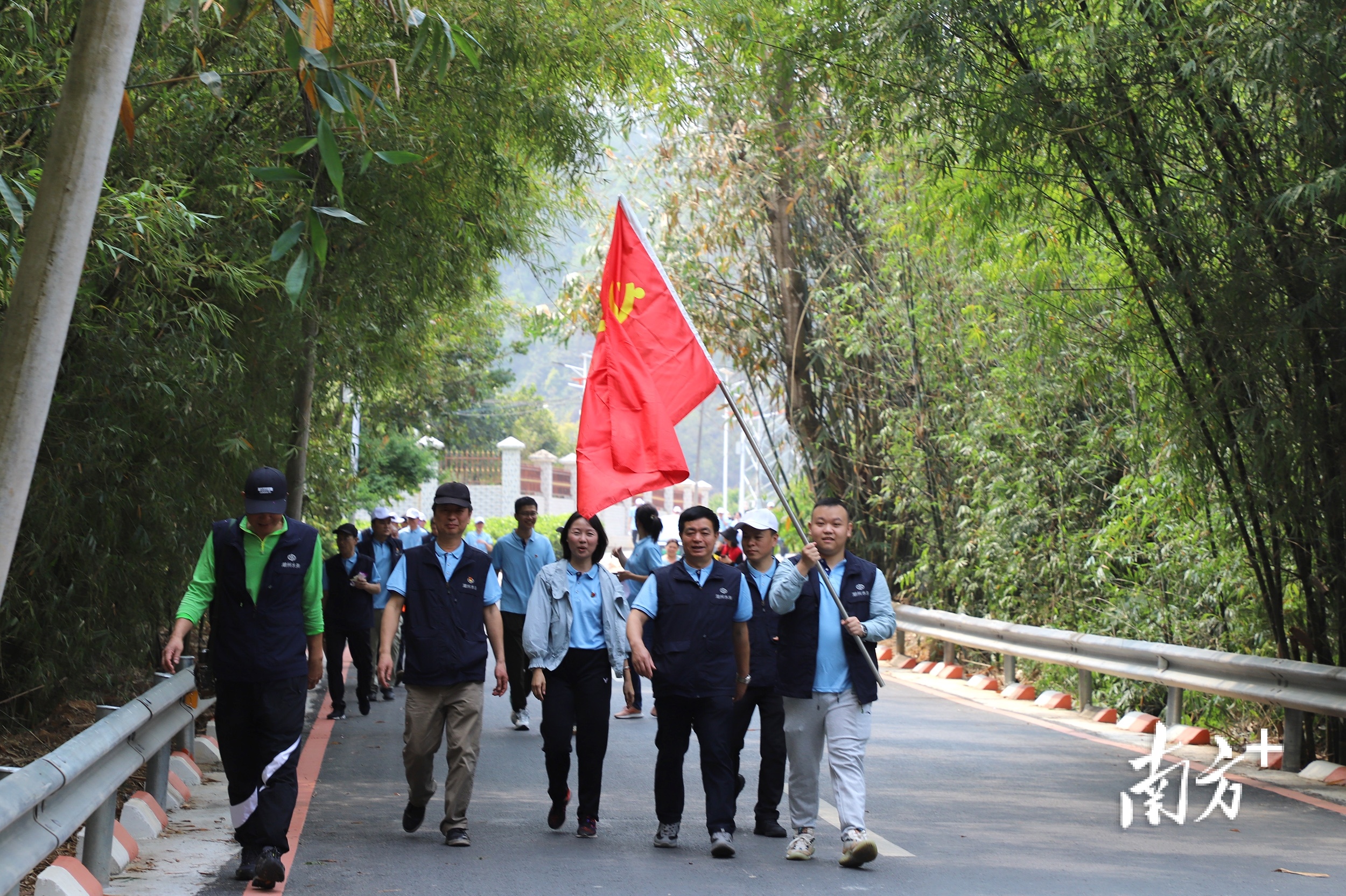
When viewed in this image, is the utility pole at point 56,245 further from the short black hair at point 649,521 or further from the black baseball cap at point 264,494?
the short black hair at point 649,521

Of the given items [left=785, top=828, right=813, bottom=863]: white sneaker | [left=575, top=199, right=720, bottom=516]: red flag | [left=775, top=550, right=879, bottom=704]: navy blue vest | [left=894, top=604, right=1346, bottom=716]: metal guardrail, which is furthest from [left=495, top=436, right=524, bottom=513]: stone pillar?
[left=785, top=828, right=813, bottom=863]: white sneaker

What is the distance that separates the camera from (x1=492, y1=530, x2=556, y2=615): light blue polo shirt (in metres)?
11.3

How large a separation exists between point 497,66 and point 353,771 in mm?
4660

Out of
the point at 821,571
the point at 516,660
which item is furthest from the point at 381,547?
the point at 821,571

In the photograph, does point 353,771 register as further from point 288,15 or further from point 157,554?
point 288,15

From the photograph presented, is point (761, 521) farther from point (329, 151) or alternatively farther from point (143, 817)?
point (329, 151)

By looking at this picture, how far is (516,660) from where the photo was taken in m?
11.5

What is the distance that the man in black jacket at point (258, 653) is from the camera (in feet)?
20.8

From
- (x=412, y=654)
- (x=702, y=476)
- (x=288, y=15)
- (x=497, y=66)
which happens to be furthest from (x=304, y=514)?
(x=702, y=476)

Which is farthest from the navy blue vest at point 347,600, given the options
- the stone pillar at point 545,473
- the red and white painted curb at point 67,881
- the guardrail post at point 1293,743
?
the stone pillar at point 545,473

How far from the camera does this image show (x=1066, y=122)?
28.7ft

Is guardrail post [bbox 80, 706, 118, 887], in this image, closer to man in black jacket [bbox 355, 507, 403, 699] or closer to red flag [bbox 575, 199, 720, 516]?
red flag [bbox 575, 199, 720, 516]

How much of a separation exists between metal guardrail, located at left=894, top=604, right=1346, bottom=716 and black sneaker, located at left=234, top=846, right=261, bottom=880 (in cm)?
630

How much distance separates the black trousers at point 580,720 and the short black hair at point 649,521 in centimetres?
401
